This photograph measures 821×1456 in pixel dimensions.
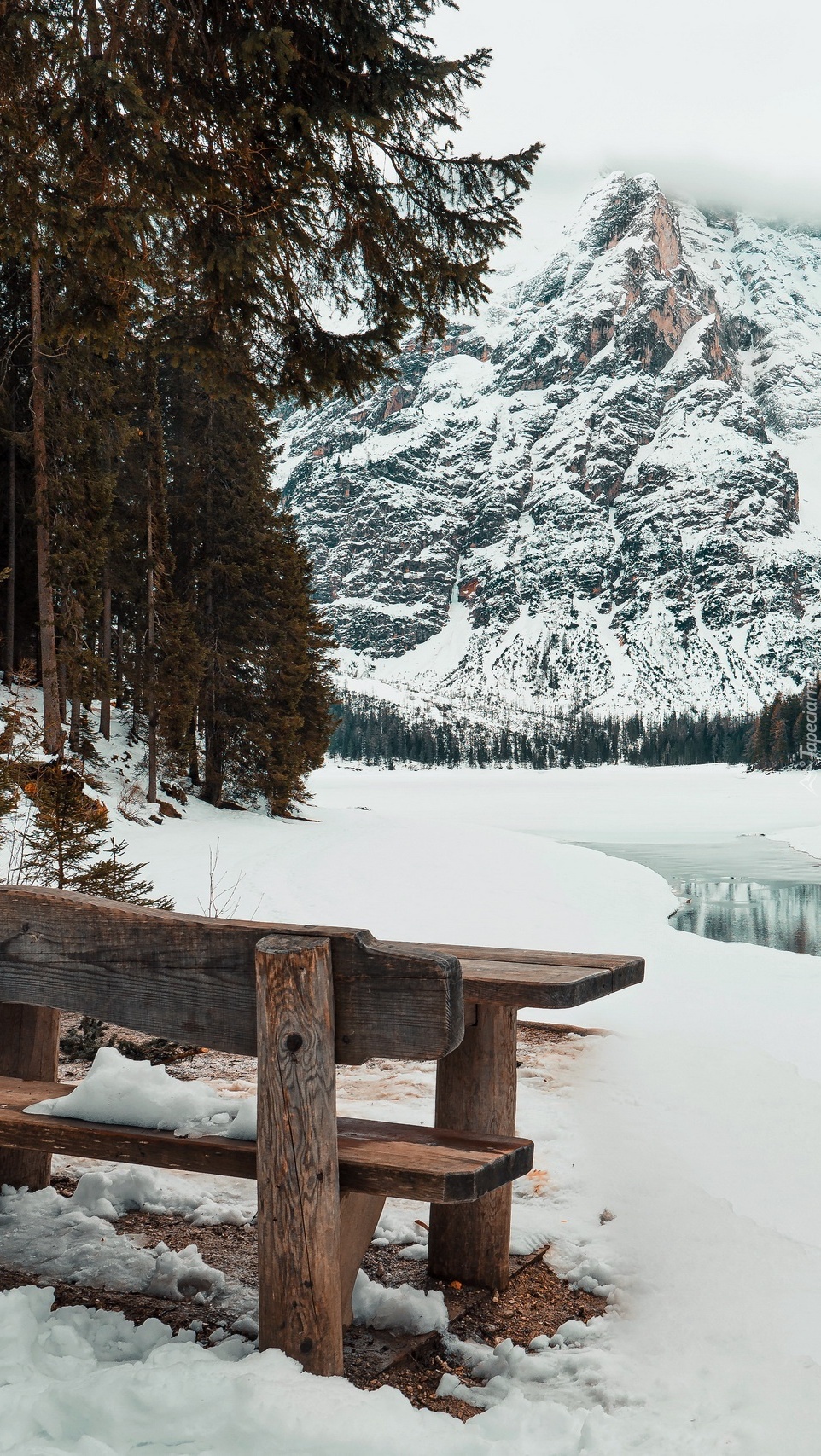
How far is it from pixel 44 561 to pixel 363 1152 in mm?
16468

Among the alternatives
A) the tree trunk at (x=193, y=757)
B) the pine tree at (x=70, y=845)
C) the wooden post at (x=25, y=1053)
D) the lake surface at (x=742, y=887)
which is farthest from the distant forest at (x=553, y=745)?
the wooden post at (x=25, y=1053)

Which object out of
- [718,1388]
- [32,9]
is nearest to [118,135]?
[32,9]

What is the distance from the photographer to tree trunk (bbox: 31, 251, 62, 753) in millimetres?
16109

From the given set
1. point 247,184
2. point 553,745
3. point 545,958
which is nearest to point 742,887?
point 247,184

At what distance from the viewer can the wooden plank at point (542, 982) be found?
2604mm

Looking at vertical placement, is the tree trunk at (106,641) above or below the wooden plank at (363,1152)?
above

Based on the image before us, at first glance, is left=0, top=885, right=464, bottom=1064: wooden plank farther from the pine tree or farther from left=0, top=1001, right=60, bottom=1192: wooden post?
the pine tree

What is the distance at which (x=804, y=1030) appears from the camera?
7305 mm

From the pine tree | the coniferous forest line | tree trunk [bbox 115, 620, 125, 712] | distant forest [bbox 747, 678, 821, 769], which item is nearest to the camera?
the coniferous forest line

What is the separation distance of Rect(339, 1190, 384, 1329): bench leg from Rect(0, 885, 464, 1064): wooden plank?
0.55m

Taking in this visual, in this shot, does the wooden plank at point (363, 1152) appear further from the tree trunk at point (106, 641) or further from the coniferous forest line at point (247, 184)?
the tree trunk at point (106, 641)

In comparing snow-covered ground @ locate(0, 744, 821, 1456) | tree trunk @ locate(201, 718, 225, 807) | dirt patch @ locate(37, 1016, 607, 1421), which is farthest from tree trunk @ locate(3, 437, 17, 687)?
dirt patch @ locate(37, 1016, 607, 1421)

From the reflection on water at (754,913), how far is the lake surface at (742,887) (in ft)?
0.03

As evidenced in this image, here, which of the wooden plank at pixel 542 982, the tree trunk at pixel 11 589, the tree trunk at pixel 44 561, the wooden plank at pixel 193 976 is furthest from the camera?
the tree trunk at pixel 11 589
